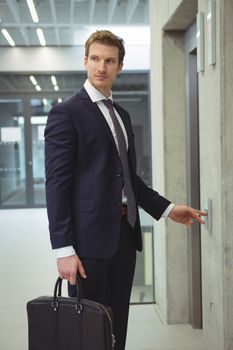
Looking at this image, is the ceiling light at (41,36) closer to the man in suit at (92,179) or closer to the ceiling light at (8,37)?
the ceiling light at (8,37)

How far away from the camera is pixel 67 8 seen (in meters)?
8.61

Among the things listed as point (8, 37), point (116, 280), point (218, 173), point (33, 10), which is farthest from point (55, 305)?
point (8, 37)

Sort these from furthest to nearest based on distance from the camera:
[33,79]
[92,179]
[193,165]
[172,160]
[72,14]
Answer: [33,79] → [72,14] → [172,160] → [193,165] → [92,179]

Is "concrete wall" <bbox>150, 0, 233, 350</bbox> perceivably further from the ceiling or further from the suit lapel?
the ceiling

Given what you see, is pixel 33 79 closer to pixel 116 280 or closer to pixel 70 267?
pixel 116 280

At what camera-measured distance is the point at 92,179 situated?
6.17ft

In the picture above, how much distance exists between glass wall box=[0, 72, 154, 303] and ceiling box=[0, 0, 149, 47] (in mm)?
1724

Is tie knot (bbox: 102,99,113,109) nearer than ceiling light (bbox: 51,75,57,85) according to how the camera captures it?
Yes

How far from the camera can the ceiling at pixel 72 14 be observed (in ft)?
27.0

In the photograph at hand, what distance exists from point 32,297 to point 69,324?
269 centimetres

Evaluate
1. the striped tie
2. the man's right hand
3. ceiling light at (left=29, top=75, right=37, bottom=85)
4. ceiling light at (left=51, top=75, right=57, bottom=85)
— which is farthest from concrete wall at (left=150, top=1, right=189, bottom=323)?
ceiling light at (left=29, top=75, right=37, bottom=85)

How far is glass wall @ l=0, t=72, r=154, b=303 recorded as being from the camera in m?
11.1

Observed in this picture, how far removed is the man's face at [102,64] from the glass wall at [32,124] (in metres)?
8.97

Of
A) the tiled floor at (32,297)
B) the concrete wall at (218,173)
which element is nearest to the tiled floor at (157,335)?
the tiled floor at (32,297)
